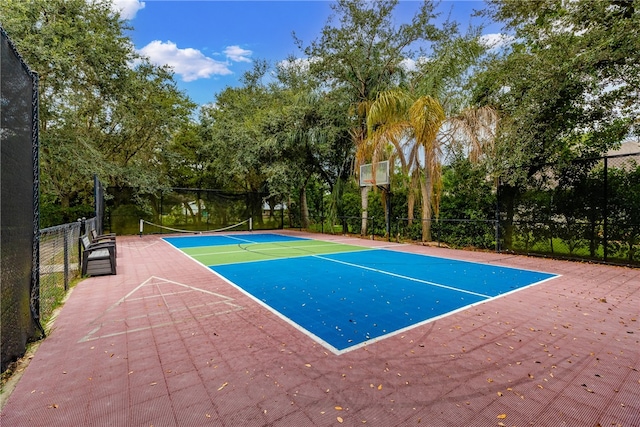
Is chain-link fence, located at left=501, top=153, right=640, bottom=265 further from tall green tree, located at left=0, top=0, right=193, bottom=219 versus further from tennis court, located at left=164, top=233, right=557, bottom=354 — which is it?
tall green tree, located at left=0, top=0, right=193, bottom=219

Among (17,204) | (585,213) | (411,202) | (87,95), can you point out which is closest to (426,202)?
(411,202)

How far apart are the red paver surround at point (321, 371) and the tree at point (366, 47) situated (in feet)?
32.4

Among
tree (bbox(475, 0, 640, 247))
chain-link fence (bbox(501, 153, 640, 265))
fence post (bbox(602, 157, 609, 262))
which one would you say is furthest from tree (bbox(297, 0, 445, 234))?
fence post (bbox(602, 157, 609, 262))

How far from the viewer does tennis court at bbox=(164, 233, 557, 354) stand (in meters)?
3.61

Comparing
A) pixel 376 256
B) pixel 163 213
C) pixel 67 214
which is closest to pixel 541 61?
pixel 376 256

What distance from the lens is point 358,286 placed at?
17.4 ft

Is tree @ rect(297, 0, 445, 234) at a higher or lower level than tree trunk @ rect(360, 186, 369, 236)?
higher

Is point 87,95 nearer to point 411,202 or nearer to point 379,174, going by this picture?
point 379,174

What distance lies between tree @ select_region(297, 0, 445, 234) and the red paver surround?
988 centimetres

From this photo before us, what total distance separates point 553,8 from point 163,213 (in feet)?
52.4

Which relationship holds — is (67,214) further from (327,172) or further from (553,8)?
(553,8)

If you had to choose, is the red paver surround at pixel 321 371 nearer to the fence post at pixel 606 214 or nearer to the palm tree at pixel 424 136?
the fence post at pixel 606 214

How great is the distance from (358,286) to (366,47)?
38.2ft

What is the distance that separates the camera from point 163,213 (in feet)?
50.2
